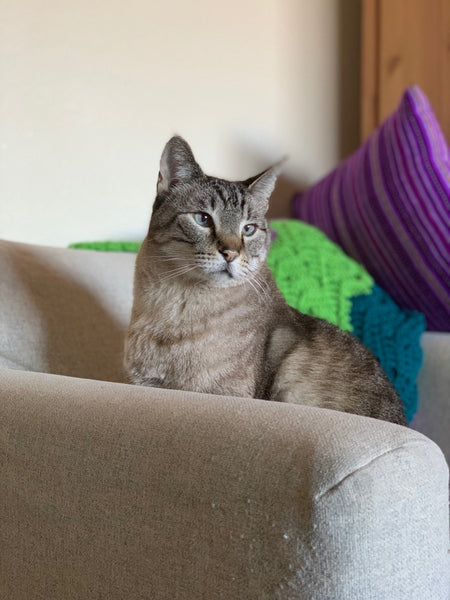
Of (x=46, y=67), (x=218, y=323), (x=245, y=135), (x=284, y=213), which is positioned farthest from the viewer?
(x=284, y=213)

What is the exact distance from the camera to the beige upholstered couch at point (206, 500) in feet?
1.53

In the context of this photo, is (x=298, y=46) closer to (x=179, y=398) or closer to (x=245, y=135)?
(x=245, y=135)

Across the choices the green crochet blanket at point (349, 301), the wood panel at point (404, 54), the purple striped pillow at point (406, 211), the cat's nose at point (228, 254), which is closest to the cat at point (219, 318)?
the cat's nose at point (228, 254)

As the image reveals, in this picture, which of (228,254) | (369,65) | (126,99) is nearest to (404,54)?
(369,65)

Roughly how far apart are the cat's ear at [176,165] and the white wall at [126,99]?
568 mm

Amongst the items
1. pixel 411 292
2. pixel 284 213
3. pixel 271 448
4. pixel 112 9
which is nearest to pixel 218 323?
pixel 271 448

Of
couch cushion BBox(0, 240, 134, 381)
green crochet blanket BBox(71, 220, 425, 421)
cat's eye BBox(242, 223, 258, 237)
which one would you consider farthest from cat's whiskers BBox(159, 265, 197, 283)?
green crochet blanket BBox(71, 220, 425, 421)

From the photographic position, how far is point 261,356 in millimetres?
962

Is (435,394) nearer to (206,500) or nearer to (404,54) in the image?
(206,500)

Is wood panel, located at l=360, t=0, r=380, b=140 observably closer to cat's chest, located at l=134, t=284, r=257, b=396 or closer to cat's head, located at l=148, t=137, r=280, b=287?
cat's head, located at l=148, t=137, r=280, b=287

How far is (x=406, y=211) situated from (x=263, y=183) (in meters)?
0.58

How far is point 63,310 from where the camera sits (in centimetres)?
113

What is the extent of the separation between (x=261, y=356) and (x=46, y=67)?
35.3 inches

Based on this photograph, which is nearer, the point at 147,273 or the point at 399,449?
the point at 399,449
